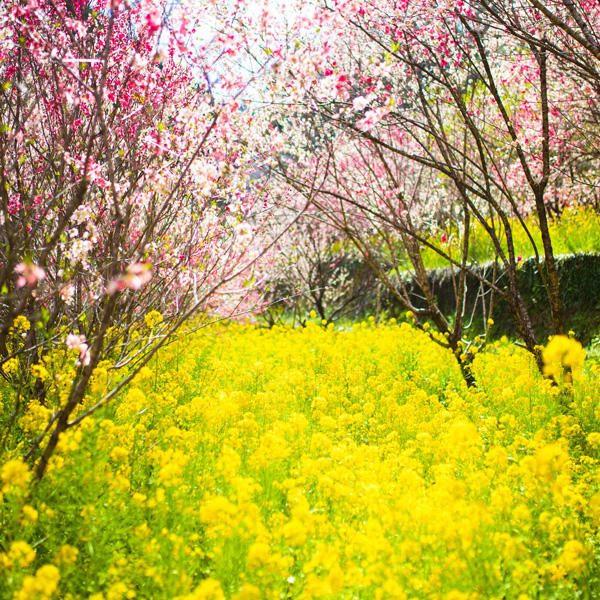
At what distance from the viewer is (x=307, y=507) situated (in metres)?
2.63

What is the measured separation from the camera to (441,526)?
8.34 feet

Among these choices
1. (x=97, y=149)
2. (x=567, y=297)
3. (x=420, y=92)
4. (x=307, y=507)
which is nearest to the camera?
(x=307, y=507)

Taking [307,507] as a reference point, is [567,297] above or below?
above

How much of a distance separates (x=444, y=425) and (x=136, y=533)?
2.71 metres

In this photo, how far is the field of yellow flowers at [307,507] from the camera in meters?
2.35

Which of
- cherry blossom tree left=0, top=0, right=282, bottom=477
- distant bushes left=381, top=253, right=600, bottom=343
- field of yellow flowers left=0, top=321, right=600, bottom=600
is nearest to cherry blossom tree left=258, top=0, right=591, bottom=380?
cherry blossom tree left=0, top=0, right=282, bottom=477

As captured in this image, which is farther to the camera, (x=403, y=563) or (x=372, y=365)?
(x=372, y=365)

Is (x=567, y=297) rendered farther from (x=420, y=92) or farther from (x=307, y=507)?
(x=307, y=507)

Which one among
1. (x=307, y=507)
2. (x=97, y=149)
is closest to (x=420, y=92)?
(x=97, y=149)

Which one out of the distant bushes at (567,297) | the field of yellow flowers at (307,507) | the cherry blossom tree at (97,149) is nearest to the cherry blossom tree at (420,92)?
the cherry blossom tree at (97,149)

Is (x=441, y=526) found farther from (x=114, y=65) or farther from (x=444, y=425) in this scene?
(x=114, y=65)

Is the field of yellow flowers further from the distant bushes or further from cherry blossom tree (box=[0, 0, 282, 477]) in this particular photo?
the distant bushes

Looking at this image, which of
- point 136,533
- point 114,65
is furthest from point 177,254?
point 136,533

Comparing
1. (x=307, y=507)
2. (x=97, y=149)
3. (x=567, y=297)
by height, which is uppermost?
(x=97, y=149)
